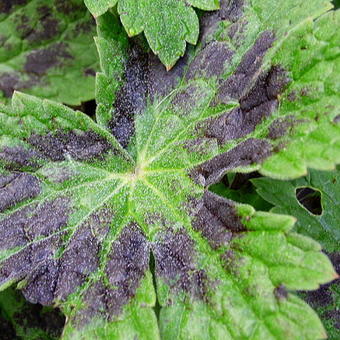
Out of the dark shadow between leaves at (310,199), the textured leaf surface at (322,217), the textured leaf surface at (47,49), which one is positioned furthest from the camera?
the textured leaf surface at (47,49)

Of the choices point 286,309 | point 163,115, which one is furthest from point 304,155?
point 163,115

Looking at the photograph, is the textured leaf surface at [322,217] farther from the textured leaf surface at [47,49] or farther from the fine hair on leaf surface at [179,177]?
the textured leaf surface at [47,49]

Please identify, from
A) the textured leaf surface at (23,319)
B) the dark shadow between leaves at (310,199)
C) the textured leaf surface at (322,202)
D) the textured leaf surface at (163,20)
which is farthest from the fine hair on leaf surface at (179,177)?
the textured leaf surface at (23,319)

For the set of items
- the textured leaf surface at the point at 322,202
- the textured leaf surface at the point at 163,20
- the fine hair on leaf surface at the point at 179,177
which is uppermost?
the textured leaf surface at the point at 163,20

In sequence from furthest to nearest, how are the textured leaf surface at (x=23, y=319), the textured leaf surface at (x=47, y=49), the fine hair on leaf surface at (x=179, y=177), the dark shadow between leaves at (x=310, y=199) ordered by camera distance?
1. the textured leaf surface at (x=47, y=49)
2. the textured leaf surface at (x=23, y=319)
3. the dark shadow between leaves at (x=310, y=199)
4. the fine hair on leaf surface at (x=179, y=177)

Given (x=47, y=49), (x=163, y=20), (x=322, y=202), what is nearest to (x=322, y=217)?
(x=322, y=202)

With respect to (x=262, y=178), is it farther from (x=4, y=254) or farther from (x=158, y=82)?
(x=4, y=254)
